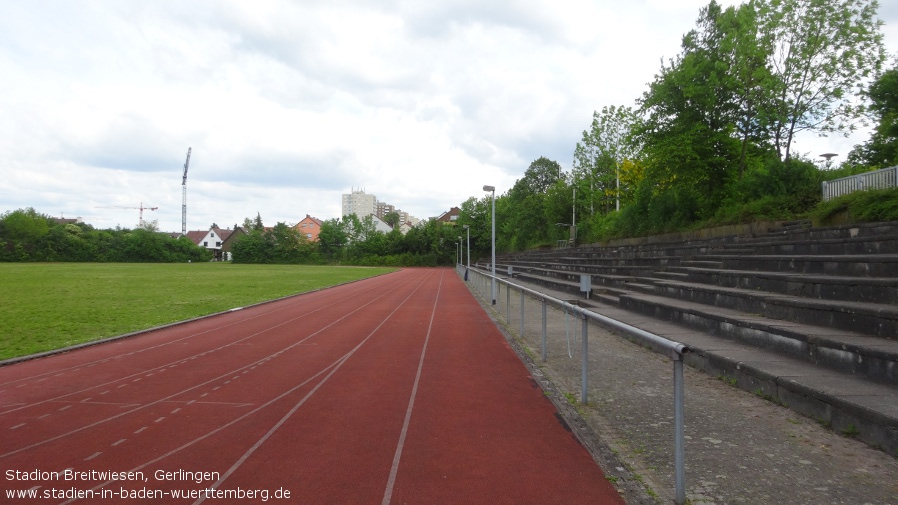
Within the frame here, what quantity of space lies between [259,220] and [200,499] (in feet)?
423

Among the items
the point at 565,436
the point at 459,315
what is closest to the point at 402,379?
the point at 565,436

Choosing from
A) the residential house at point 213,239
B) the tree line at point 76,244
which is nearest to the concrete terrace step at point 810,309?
the tree line at point 76,244

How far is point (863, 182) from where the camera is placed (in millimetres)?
13656

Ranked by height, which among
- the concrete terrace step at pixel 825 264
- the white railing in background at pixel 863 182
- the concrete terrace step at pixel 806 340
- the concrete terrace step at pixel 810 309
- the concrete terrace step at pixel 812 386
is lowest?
the concrete terrace step at pixel 812 386

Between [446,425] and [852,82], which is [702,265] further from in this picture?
[852,82]

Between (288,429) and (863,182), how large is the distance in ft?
53.3

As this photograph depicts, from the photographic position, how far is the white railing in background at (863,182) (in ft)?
40.7

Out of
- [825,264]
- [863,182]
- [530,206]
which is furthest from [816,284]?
[530,206]

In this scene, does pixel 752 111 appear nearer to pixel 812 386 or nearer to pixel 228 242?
pixel 812 386

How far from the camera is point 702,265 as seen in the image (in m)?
13.0

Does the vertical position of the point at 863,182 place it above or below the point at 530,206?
below

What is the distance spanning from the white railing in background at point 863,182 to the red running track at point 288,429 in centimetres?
1119

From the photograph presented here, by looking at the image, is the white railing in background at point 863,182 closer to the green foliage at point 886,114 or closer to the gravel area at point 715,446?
the green foliage at point 886,114

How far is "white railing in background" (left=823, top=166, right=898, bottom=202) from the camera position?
12414mm
